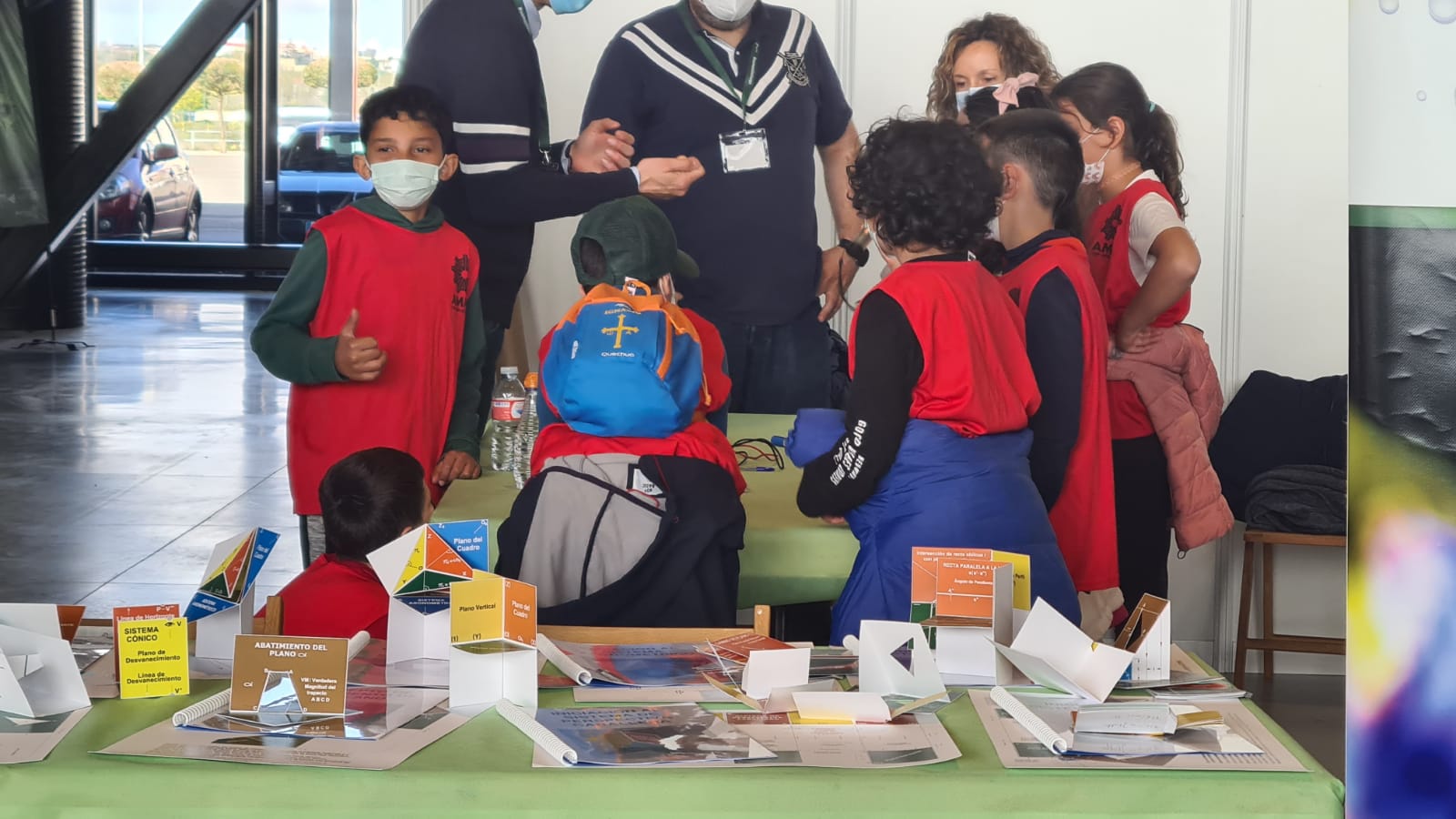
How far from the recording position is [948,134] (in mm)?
2070

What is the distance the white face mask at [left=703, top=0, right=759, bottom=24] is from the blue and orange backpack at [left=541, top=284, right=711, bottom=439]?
165cm

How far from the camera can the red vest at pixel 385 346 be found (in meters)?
2.87

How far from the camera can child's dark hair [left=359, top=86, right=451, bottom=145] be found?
122 inches

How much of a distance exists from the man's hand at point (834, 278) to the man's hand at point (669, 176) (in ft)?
1.44

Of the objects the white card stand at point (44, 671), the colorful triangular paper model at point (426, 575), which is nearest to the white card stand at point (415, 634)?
the colorful triangular paper model at point (426, 575)

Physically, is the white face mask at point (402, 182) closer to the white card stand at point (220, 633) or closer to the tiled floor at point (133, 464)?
the tiled floor at point (133, 464)

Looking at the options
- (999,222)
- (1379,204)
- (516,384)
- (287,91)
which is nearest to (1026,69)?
(999,222)

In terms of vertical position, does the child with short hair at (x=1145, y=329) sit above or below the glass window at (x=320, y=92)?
below

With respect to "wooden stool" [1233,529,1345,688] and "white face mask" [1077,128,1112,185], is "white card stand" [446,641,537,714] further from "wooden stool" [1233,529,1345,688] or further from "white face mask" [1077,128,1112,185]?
"wooden stool" [1233,529,1345,688]

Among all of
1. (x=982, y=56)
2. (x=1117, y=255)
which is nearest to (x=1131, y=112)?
(x=982, y=56)

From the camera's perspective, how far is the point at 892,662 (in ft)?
4.92

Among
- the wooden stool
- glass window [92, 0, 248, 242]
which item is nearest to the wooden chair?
the wooden stool

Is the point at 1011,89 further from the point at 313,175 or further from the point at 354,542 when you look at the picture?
the point at 313,175

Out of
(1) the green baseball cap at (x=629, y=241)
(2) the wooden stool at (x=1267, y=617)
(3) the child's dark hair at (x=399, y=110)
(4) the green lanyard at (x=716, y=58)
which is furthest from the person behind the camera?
(2) the wooden stool at (x=1267, y=617)
